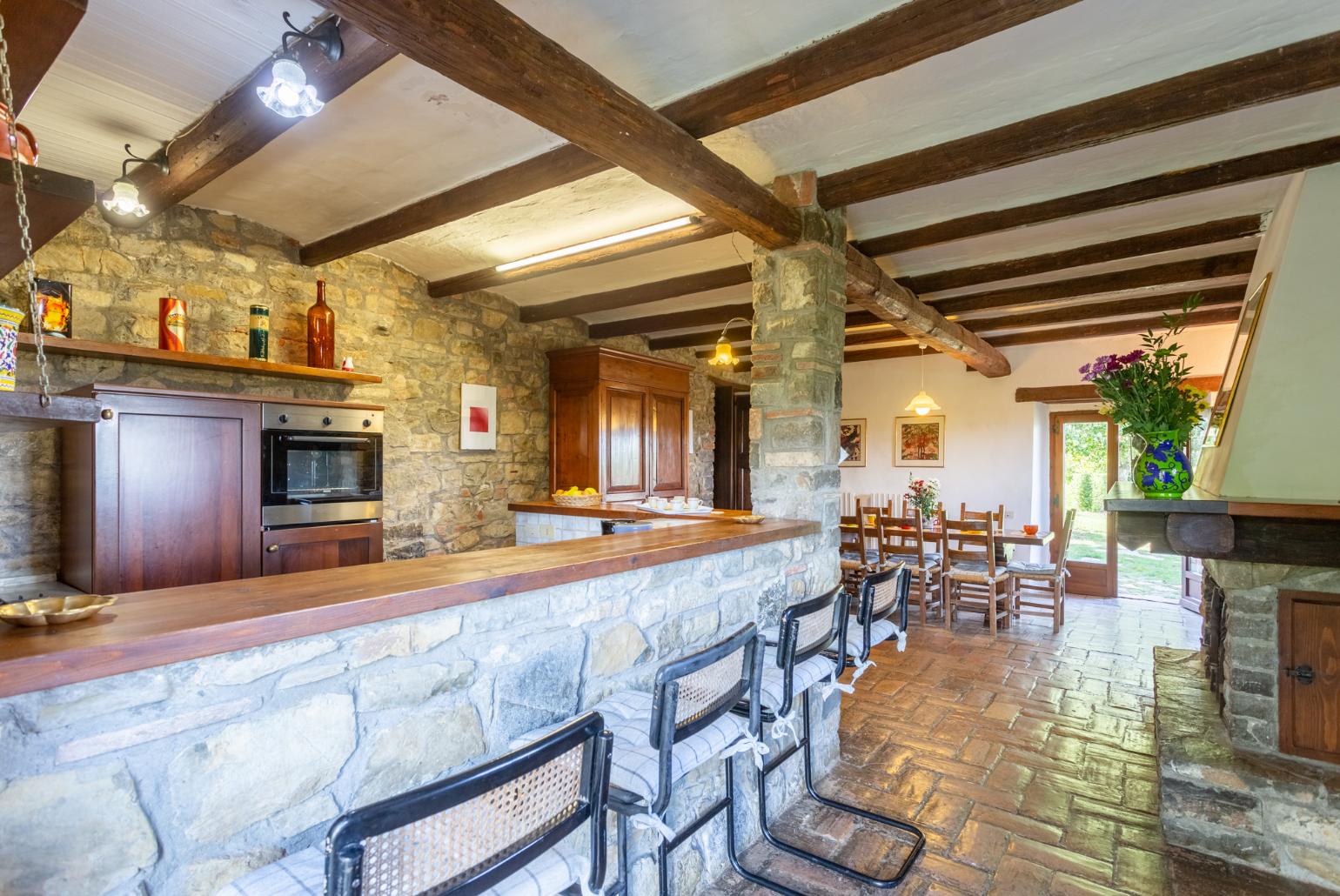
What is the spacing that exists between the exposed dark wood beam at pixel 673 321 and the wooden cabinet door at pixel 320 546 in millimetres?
2994

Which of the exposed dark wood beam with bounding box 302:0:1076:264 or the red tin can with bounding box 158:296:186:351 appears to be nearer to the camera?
the exposed dark wood beam with bounding box 302:0:1076:264

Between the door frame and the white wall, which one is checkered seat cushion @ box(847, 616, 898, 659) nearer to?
the door frame

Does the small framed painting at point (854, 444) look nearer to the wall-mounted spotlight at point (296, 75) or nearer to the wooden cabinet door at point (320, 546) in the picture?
the wooden cabinet door at point (320, 546)

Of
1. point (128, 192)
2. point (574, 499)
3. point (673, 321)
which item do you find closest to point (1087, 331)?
point (673, 321)

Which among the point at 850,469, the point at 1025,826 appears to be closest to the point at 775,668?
the point at 1025,826

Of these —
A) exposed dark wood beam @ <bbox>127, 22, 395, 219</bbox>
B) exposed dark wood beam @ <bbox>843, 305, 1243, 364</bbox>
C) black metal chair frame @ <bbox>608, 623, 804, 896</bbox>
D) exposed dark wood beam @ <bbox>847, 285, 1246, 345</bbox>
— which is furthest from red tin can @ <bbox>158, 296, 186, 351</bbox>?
exposed dark wood beam @ <bbox>843, 305, 1243, 364</bbox>

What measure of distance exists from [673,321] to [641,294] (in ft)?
2.91

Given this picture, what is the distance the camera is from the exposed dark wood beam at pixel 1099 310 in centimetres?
496

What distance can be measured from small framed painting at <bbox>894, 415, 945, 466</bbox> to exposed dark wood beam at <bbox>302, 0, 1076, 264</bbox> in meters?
5.99

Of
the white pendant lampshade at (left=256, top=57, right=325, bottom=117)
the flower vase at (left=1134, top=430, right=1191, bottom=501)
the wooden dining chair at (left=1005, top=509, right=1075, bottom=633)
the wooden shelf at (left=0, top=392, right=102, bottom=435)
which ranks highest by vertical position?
the white pendant lampshade at (left=256, top=57, right=325, bottom=117)

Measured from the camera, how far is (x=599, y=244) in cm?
374

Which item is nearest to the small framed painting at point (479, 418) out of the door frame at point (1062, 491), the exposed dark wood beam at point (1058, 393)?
the door frame at point (1062, 491)

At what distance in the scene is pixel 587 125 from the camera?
6.16 feet

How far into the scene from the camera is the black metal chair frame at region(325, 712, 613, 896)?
77 centimetres
